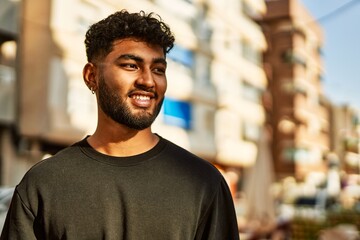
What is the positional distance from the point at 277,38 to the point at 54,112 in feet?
104

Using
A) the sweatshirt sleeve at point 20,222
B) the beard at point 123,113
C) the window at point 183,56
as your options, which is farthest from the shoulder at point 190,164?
the window at point 183,56

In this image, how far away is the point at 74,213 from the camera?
1602 mm

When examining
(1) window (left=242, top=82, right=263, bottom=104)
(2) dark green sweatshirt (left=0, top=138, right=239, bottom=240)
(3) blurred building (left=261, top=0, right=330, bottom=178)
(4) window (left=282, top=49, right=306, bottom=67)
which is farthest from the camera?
(4) window (left=282, top=49, right=306, bottom=67)

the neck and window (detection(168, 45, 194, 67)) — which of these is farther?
window (detection(168, 45, 194, 67))

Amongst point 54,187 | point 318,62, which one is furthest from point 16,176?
point 318,62

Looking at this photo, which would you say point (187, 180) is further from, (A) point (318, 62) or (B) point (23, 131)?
(A) point (318, 62)

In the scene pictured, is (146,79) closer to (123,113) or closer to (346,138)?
(123,113)

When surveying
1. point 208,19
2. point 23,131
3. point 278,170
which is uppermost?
point 208,19

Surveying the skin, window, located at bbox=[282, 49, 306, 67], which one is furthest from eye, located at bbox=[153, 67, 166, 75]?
window, located at bbox=[282, 49, 306, 67]

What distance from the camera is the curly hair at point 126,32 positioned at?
67.4 inches

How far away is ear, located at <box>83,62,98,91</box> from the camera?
181cm

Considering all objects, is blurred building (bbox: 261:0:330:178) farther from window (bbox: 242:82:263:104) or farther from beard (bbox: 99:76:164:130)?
beard (bbox: 99:76:164:130)

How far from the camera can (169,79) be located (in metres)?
22.2

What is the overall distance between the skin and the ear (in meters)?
0.05
